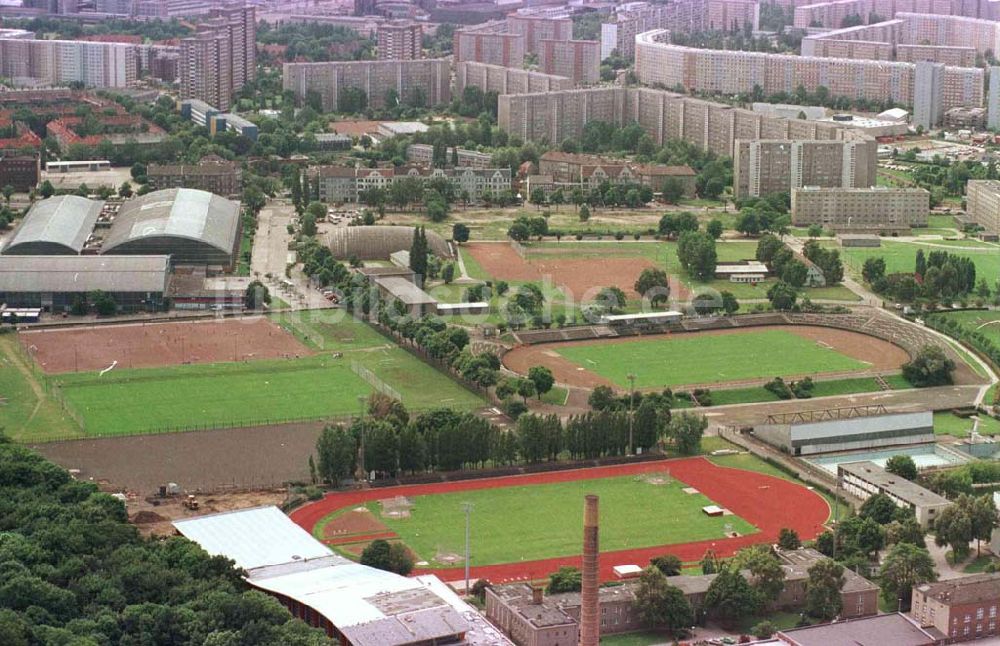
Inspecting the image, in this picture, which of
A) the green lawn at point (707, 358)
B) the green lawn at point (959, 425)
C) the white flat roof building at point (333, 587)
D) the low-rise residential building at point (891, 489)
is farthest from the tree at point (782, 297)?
the white flat roof building at point (333, 587)

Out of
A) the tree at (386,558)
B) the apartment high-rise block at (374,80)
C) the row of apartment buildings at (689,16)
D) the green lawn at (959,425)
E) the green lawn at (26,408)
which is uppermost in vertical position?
the row of apartment buildings at (689,16)

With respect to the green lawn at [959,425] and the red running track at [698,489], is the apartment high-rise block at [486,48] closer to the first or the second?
the green lawn at [959,425]

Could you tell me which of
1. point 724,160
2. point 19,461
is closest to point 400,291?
point 19,461

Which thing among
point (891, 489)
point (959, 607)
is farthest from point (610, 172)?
point (959, 607)

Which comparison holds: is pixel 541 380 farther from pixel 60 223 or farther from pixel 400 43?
pixel 400 43

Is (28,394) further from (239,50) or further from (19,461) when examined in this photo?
(239,50)

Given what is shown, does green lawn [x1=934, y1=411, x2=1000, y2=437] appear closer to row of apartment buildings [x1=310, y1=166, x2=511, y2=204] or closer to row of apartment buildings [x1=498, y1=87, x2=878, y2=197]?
row of apartment buildings [x1=498, y1=87, x2=878, y2=197]
